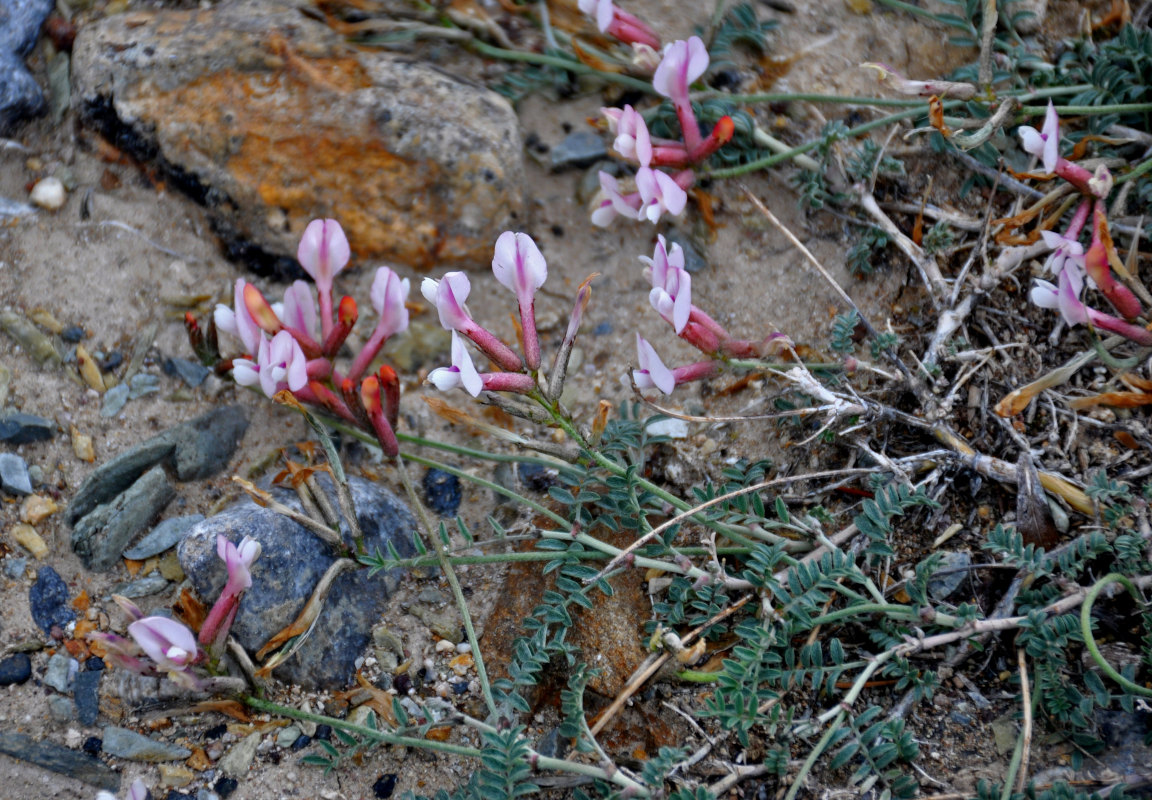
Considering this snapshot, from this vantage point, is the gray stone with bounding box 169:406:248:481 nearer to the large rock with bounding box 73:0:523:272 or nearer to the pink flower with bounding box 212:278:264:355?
the pink flower with bounding box 212:278:264:355

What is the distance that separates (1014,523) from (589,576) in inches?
39.7

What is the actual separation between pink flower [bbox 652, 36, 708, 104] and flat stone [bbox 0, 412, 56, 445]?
1851 mm

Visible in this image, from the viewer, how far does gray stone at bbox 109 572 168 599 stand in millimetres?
2236

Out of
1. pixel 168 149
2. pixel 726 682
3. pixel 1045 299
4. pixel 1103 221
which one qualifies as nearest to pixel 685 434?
pixel 726 682

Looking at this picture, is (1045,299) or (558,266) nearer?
(1045,299)

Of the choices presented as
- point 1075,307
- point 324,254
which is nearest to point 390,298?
point 324,254

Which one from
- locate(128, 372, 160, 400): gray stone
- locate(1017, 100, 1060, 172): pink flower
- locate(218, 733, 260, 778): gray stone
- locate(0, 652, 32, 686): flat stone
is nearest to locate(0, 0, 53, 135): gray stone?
locate(128, 372, 160, 400): gray stone

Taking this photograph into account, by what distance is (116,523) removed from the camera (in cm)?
228

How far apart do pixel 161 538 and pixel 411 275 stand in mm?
1033

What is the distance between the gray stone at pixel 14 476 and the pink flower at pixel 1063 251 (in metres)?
2.53

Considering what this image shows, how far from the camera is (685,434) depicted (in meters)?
2.47

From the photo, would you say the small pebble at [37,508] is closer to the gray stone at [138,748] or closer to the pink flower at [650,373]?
the gray stone at [138,748]

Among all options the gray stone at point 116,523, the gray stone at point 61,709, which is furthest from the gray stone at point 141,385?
the gray stone at point 61,709

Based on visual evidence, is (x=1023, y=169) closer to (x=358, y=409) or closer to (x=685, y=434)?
(x=685, y=434)
